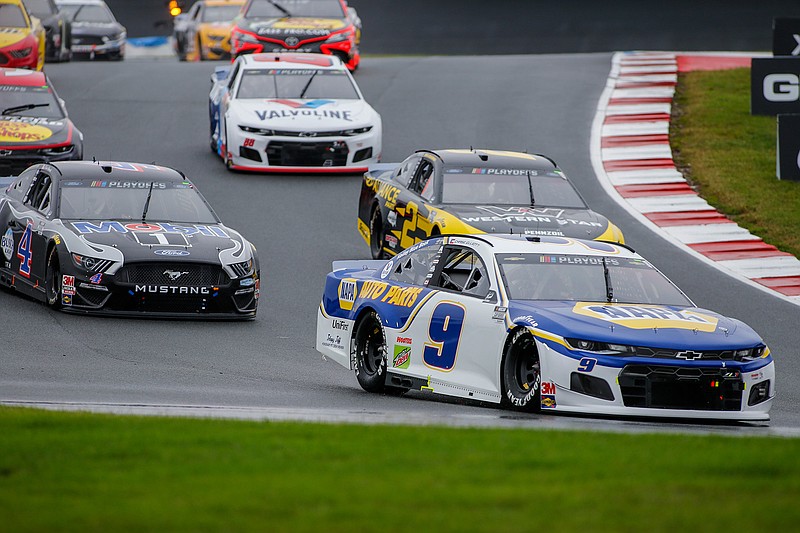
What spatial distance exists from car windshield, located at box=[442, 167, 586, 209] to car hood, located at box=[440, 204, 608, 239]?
0.19m

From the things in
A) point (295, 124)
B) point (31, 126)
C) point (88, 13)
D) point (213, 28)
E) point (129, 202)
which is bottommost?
point (213, 28)

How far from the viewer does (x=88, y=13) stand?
39.5 m

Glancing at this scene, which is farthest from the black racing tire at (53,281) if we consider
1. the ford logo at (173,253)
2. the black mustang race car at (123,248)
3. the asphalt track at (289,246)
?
the ford logo at (173,253)

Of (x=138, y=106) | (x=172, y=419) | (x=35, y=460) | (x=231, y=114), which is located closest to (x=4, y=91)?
(x=231, y=114)

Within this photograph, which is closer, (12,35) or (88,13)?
(12,35)

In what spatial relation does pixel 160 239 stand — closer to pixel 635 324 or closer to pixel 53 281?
pixel 53 281

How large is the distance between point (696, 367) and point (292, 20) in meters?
20.1

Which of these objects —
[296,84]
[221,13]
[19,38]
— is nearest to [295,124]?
[296,84]

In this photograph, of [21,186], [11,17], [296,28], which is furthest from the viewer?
[296,28]

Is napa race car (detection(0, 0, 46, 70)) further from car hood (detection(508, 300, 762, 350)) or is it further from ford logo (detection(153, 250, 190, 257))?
car hood (detection(508, 300, 762, 350))

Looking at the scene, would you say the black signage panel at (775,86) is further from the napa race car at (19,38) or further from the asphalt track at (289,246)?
the napa race car at (19,38)

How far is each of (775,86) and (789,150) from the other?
3.30ft

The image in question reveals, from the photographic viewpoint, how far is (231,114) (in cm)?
2131

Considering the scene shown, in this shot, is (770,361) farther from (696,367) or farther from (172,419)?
(172,419)
